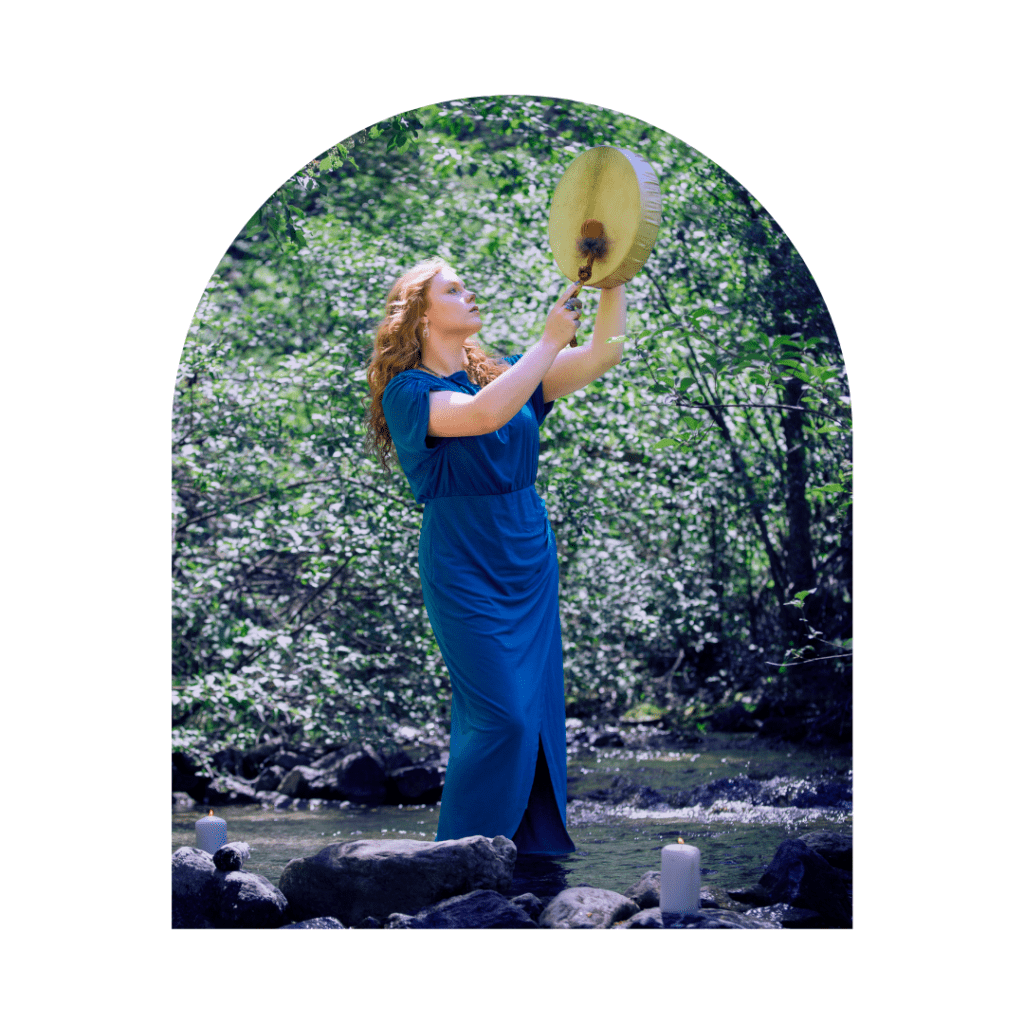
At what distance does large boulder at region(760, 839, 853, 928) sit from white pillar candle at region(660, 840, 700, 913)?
1.29 feet

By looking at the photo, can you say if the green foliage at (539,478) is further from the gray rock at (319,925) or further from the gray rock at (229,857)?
the gray rock at (319,925)

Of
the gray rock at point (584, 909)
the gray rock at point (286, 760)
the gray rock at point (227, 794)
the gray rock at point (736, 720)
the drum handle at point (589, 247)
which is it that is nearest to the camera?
the gray rock at point (584, 909)

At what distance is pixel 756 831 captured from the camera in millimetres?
5496

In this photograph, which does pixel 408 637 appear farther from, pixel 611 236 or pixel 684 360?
pixel 611 236

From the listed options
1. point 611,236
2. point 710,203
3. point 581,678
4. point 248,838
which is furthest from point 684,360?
point 248,838

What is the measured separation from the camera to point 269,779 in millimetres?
7363

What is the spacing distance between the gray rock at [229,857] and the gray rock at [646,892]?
1.36 metres

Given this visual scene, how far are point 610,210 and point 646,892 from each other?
2382mm

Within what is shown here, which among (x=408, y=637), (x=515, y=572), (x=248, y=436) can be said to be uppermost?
(x=248, y=436)

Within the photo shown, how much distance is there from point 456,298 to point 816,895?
2.45 m

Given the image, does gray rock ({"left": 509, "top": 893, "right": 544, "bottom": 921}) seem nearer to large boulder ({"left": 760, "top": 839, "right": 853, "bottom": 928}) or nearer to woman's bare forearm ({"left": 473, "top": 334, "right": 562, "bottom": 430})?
large boulder ({"left": 760, "top": 839, "right": 853, "bottom": 928})

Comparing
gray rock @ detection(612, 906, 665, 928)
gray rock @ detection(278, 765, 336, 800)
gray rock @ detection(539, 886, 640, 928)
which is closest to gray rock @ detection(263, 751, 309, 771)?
gray rock @ detection(278, 765, 336, 800)

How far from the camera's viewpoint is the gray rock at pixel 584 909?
436 cm

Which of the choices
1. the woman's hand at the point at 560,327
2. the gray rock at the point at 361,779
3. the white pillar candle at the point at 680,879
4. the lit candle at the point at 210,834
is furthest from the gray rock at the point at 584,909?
the gray rock at the point at 361,779
